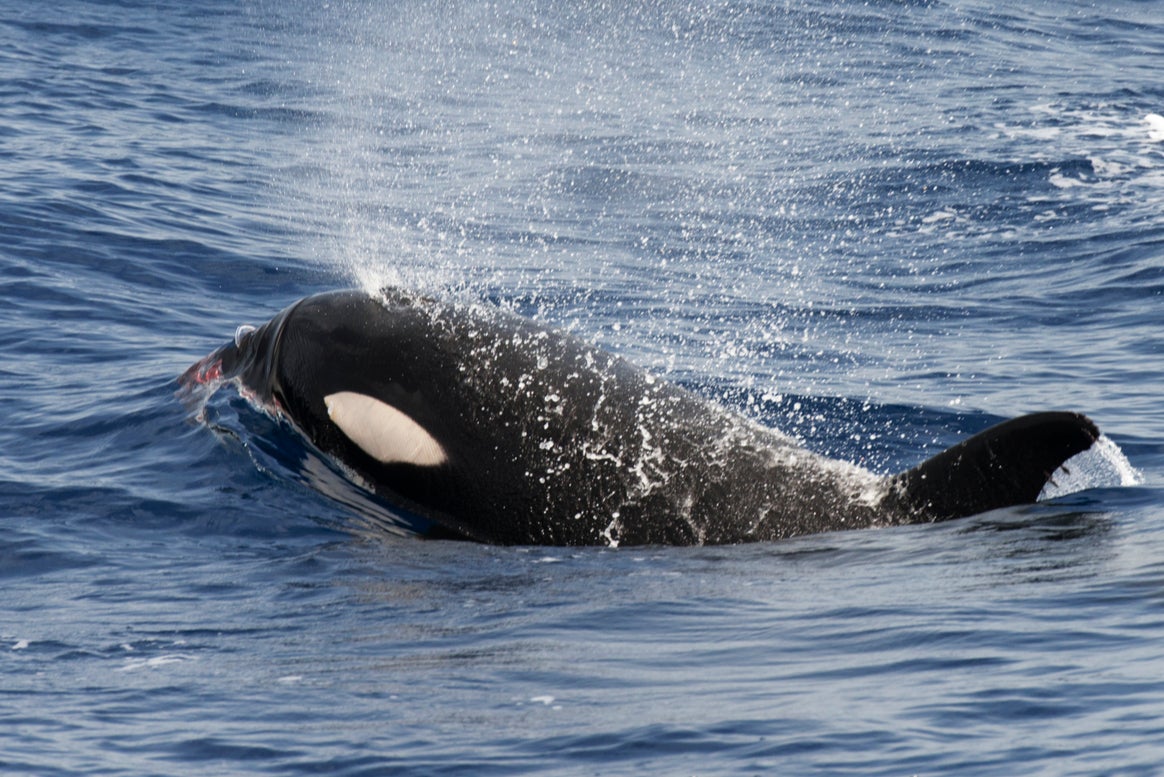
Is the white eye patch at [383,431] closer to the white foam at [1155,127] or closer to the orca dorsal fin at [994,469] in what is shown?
the orca dorsal fin at [994,469]

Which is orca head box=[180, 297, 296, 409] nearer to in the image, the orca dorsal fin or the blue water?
the blue water

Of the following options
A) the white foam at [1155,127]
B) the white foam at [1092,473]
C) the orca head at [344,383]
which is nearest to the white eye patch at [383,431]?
the orca head at [344,383]

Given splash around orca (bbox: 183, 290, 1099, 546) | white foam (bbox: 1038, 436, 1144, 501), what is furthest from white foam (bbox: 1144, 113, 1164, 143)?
splash around orca (bbox: 183, 290, 1099, 546)

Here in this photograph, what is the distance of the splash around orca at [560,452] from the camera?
8.65 m

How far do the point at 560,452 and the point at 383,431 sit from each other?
105 centimetres

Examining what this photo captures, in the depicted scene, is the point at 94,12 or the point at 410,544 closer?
the point at 410,544

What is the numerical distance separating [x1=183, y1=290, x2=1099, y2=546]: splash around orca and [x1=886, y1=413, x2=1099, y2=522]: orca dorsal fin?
11 mm

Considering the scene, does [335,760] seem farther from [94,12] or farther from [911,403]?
[94,12]

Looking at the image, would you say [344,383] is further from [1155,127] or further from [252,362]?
[1155,127]

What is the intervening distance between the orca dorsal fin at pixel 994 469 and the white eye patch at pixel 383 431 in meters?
2.63

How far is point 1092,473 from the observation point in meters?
9.13

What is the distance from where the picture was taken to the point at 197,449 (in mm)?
10773

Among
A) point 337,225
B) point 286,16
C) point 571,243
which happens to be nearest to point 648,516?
point 571,243

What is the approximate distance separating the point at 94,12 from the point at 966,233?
66.8ft
